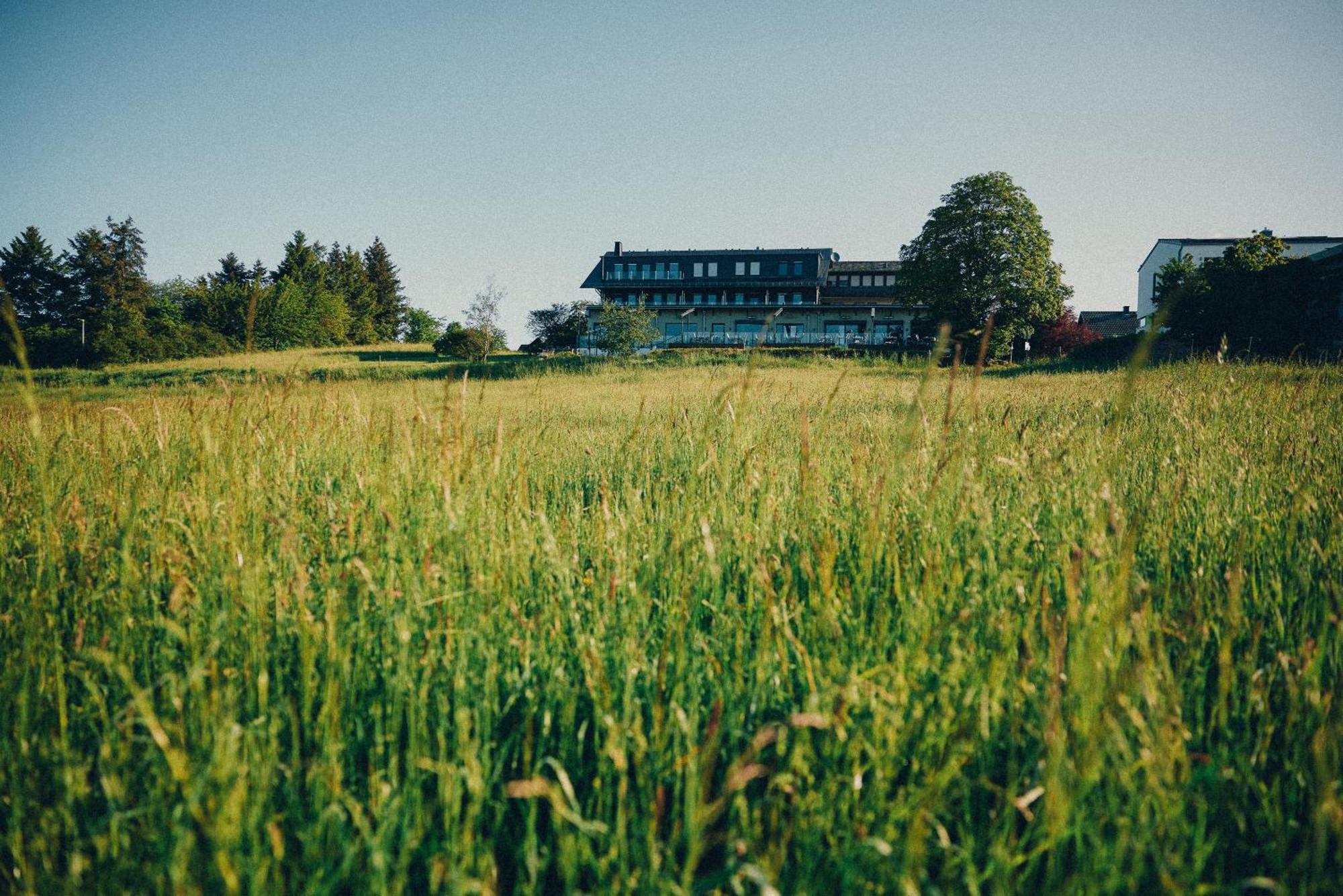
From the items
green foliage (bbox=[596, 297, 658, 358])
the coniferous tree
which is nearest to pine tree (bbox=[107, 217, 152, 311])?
the coniferous tree

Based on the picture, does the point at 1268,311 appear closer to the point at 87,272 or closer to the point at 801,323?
the point at 801,323

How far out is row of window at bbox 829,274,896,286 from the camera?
56.6 metres

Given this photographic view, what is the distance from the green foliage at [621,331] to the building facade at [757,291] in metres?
23.9

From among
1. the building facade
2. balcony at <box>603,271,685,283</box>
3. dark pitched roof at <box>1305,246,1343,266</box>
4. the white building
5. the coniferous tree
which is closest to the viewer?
dark pitched roof at <box>1305,246,1343,266</box>

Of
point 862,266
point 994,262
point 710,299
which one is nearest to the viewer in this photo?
point 994,262

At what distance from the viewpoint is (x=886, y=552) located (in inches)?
77.5

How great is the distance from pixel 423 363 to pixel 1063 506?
2965 cm

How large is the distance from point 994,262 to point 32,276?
82861 mm

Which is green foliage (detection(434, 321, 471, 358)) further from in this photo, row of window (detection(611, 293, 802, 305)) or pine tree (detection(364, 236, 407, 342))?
pine tree (detection(364, 236, 407, 342))

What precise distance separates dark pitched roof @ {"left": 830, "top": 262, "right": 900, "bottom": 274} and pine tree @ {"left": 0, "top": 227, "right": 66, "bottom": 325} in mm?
74024

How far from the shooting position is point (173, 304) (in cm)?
6700

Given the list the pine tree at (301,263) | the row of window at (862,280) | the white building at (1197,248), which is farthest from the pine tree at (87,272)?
the white building at (1197,248)

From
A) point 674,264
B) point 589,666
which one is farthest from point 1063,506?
point 674,264

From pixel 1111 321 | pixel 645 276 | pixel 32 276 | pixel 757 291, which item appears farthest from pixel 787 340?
pixel 32 276
